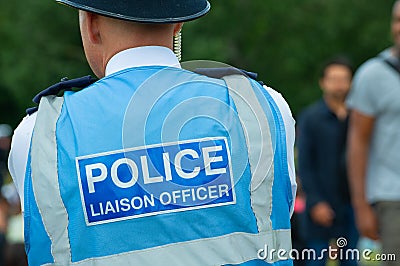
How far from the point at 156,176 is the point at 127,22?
0.41m

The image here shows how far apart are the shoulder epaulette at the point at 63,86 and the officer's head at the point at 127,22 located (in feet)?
0.19

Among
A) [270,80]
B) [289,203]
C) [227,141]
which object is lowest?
[270,80]

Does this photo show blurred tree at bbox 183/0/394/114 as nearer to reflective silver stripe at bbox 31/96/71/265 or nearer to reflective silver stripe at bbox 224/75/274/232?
reflective silver stripe at bbox 224/75/274/232

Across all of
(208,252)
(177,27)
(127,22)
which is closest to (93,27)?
(127,22)

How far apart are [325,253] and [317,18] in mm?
24689

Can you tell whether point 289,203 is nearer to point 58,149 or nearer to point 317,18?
point 58,149

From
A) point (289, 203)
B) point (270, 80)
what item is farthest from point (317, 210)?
point (270, 80)

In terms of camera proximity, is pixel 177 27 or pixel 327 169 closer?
pixel 177 27

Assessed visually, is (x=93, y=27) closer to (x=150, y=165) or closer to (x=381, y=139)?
(x=150, y=165)

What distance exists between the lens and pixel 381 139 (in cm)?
597

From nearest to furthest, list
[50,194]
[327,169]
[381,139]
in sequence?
1. [50,194]
2. [381,139]
3. [327,169]

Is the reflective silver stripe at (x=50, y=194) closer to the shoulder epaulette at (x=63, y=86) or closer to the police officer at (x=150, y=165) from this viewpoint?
the police officer at (x=150, y=165)

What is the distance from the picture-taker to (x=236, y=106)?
8.86ft

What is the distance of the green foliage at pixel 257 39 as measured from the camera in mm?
31234
